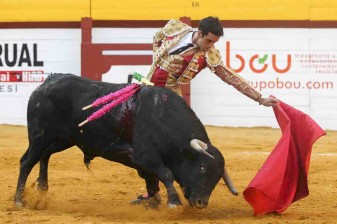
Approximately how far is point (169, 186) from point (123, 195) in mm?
1364

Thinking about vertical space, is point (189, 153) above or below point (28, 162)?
above

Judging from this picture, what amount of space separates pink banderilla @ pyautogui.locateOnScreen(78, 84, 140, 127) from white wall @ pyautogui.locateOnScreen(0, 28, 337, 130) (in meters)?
6.22

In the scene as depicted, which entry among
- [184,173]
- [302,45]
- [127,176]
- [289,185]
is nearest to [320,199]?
[289,185]

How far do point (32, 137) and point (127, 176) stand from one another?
1764 millimetres

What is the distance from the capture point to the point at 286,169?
5.53m

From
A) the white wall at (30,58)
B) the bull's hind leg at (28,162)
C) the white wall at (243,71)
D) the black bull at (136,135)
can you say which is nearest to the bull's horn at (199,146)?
the black bull at (136,135)

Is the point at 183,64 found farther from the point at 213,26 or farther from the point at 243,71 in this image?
the point at 243,71

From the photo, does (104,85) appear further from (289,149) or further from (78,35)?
(78,35)

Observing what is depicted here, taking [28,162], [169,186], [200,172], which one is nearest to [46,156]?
[28,162]

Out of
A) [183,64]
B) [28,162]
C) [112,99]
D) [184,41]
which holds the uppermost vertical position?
[184,41]

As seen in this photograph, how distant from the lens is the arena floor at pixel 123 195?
207 inches

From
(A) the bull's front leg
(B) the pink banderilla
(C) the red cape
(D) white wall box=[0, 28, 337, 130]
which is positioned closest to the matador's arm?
(C) the red cape

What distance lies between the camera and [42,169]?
588 cm

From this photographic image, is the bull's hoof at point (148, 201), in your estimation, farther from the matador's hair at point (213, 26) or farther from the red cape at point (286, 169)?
the matador's hair at point (213, 26)
